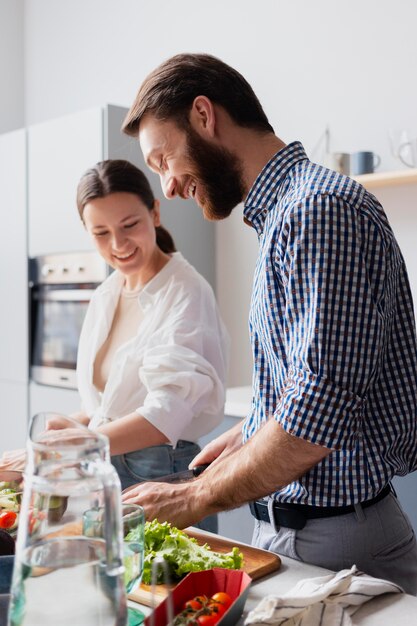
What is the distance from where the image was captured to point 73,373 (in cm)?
320

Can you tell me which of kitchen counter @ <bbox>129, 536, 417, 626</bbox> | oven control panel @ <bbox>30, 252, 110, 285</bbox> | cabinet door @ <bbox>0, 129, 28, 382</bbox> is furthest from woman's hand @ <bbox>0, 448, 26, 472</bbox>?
cabinet door @ <bbox>0, 129, 28, 382</bbox>

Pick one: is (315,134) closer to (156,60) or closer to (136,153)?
(136,153)

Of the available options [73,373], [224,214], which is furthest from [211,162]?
[73,373]

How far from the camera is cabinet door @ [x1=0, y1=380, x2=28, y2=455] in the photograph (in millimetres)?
3498

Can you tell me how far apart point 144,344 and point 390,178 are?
4.04ft

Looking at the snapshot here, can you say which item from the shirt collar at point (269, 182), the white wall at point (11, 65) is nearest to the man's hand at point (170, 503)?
the shirt collar at point (269, 182)

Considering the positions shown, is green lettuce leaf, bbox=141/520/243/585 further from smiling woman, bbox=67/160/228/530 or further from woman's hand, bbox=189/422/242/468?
smiling woman, bbox=67/160/228/530

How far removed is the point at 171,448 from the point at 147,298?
1.23 ft

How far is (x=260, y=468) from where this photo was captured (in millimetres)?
1089

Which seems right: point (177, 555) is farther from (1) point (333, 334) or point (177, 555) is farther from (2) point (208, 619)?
(1) point (333, 334)

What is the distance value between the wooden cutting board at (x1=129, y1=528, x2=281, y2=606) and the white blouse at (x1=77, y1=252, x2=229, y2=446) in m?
0.51

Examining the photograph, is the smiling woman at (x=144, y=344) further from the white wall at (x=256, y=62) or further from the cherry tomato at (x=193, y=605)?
the white wall at (x=256, y=62)

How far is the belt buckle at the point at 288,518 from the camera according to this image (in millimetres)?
1166

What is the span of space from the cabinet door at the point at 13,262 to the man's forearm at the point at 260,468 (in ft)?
8.06
